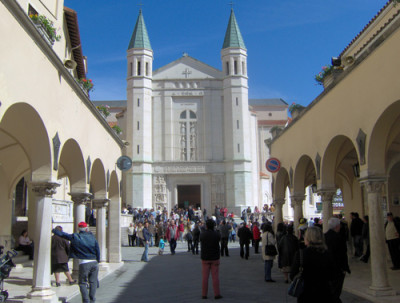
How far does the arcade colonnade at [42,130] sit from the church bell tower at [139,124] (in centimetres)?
2577

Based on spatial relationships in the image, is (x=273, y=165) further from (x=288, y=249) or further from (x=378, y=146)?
(x=378, y=146)

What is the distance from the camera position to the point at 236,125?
144ft

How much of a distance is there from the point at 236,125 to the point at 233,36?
29.4 feet

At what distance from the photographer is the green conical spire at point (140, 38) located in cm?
4438

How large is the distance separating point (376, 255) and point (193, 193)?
37.8 m

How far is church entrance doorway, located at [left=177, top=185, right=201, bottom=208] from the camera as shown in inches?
1849

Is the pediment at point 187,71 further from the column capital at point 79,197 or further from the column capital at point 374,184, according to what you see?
the column capital at point 374,184

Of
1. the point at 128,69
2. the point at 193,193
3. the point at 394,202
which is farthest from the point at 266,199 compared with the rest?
the point at 394,202

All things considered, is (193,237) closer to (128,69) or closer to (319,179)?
(319,179)

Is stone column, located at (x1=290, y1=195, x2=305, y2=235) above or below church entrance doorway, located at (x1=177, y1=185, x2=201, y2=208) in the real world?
below

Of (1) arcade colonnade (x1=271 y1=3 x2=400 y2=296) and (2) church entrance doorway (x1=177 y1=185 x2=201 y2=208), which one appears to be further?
(2) church entrance doorway (x1=177 y1=185 x2=201 y2=208)

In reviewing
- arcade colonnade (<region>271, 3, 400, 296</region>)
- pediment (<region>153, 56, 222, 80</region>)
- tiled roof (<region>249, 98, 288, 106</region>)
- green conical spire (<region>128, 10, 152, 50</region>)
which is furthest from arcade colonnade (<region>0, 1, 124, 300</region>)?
tiled roof (<region>249, 98, 288, 106</region>)

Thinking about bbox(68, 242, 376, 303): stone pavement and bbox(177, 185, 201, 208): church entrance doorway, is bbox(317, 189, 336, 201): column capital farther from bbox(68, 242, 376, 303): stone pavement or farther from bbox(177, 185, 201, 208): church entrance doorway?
bbox(177, 185, 201, 208): church entrance doorway

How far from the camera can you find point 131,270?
1667 centimetres
